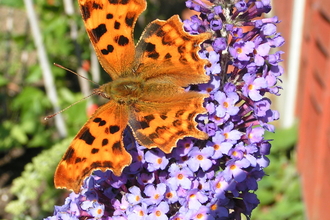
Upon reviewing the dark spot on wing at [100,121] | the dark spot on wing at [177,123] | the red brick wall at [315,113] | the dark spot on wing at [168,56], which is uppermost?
the dark spot on wing at [168,56]

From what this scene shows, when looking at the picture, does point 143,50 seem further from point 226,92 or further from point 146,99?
point 226,92

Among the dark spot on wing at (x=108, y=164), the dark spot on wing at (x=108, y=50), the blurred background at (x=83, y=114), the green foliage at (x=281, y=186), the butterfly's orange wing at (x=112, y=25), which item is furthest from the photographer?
the green foliage at (x=281, y=186)

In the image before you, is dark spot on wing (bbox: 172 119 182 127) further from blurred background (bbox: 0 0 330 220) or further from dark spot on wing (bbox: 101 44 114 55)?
blurred background (bbox: 0 0 330 220)

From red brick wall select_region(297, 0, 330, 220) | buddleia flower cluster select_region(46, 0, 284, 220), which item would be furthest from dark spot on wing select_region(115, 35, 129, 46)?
red brick wall select_region(297, 0, 330, 220)

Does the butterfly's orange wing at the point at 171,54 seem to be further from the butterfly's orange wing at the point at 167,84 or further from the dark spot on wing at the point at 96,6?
the dark spot on wing at the point at 96,6

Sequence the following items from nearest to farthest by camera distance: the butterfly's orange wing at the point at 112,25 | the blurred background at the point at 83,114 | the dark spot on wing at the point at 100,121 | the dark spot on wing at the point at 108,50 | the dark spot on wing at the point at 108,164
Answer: the dark spot on wing at the point at 108,164 → the dark spot on wing at the point at 100,121 → the butterfly's orange wing at the point at 112,25 → the dark spot on wing at the point at 108,50 → the blurred background at the point at 83,114

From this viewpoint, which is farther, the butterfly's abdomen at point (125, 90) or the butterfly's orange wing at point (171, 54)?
the butterfly's abdomen at point (125, 90)

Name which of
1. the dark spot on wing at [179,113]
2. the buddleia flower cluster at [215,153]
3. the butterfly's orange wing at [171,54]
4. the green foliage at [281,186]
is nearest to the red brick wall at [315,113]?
the green foliage at [281,186]

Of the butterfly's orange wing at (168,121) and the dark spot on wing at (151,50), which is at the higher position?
the dark spot on wing at (151,50)
